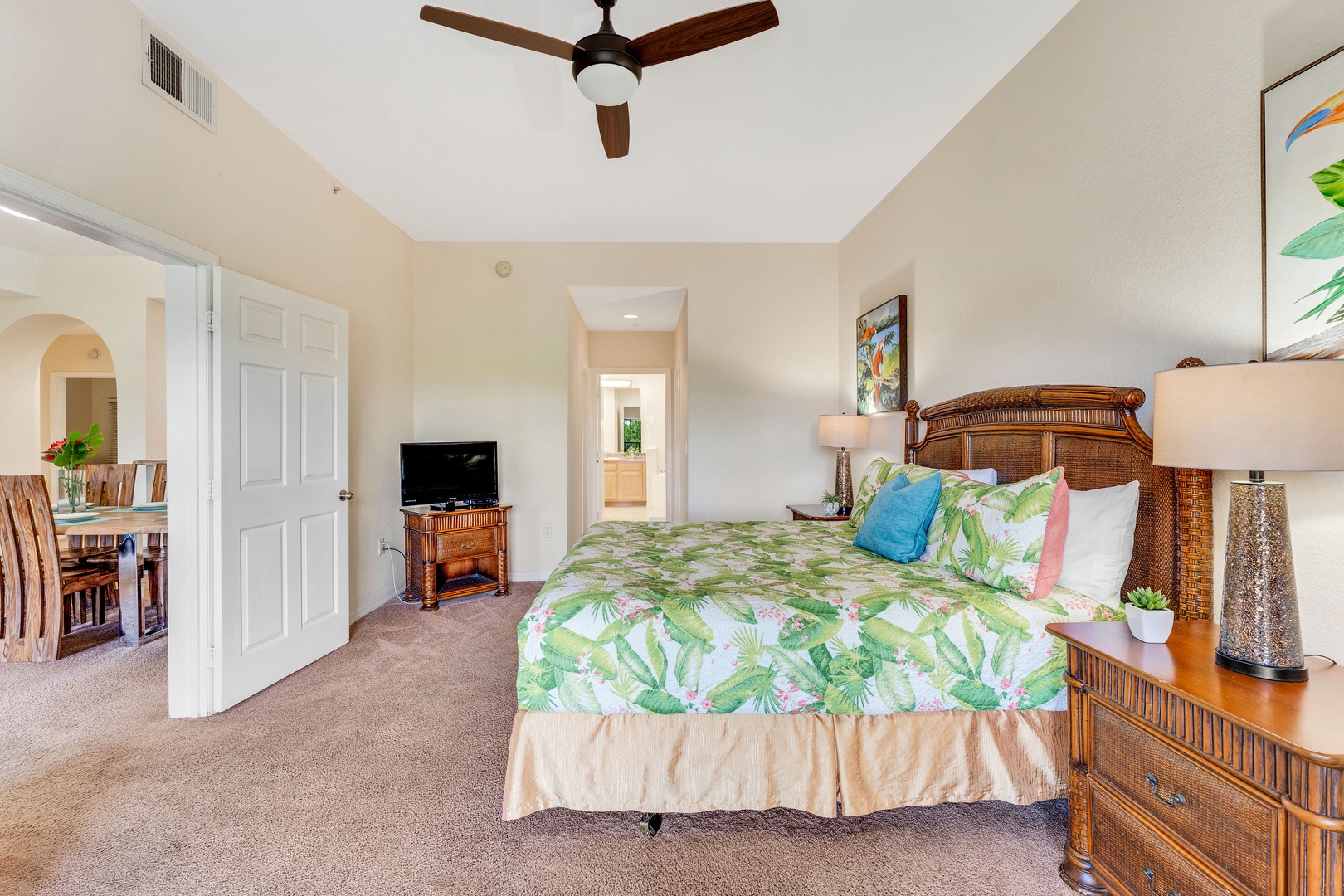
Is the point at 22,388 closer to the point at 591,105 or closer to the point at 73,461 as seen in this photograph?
the point at 73,461

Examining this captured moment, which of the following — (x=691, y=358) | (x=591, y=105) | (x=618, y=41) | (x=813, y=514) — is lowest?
(x=813, y=514)

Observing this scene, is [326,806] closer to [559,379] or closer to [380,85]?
[380,85]

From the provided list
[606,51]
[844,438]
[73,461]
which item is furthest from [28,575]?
[844,438]

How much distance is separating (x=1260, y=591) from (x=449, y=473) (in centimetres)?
421

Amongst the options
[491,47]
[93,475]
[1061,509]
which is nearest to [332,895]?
[1061,509]

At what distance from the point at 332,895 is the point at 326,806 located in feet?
1.40

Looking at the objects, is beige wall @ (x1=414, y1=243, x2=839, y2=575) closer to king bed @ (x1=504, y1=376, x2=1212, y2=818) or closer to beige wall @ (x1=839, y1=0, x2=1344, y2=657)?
beige wall @ (x1=839, y1=0, x2=1344, y2=657)

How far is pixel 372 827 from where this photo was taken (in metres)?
1.70

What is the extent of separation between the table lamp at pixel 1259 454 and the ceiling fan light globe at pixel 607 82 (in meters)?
1.85

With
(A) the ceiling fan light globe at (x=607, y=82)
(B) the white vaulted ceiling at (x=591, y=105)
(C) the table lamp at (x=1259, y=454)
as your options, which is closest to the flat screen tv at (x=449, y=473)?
(B) the white vaulted ceiling at (x=591, y=105)

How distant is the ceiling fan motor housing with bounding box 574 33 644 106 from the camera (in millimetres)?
1812

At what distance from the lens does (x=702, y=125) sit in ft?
9.15

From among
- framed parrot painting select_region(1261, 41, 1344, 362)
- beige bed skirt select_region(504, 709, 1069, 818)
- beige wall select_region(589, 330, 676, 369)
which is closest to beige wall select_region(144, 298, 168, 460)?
beige wall select_region(589, 330, 676, 369)

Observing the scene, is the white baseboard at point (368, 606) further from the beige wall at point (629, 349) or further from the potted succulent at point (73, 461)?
the beige wall at point (629, 349)
